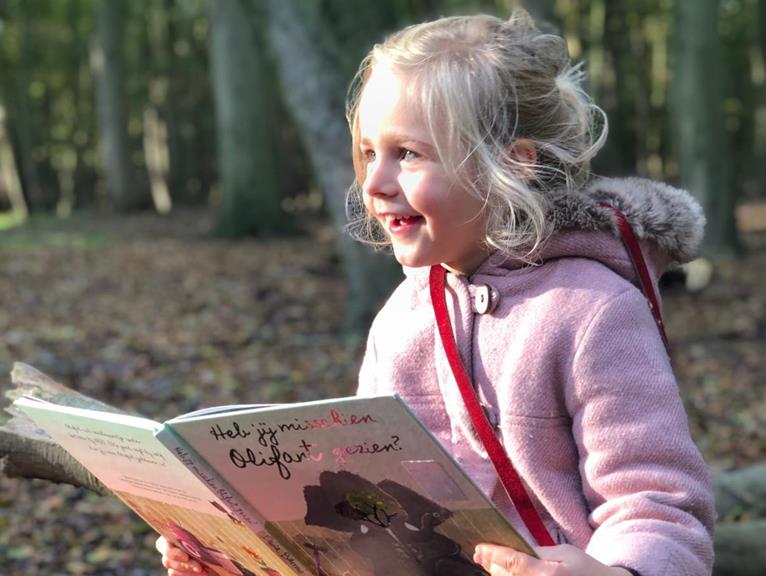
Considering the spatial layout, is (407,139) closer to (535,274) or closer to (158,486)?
(535,274)

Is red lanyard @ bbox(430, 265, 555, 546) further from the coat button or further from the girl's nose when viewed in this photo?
the girl's nose

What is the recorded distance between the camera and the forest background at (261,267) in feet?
21.0

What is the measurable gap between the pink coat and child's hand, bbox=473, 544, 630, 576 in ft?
0.20

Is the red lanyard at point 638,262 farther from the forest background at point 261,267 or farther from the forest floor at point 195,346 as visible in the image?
the forest floor at point 195,346

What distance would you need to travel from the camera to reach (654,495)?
5.72 ft

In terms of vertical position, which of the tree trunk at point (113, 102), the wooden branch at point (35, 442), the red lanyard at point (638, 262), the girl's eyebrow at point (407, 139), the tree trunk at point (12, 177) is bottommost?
the tree trunk at point (12, 177)

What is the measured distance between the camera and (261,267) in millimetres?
13352

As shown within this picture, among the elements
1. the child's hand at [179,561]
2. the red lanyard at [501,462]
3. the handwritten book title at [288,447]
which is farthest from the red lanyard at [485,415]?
the child's hand at [179,561]

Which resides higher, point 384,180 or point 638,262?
point 384,180

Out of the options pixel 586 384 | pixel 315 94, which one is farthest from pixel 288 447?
pixel 315 94

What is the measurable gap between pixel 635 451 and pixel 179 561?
0.94m

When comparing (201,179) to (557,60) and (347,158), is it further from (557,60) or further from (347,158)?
(557,60)

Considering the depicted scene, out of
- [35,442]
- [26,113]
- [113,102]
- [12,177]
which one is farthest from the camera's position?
[26,113]

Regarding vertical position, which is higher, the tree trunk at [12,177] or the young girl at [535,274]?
the young girl at [535,274]
